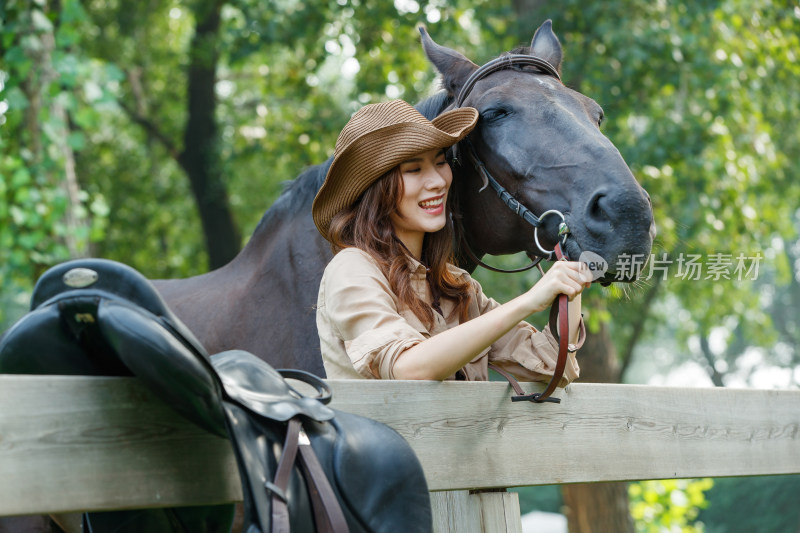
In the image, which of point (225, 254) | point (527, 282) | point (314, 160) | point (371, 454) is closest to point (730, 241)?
point (527, 282)

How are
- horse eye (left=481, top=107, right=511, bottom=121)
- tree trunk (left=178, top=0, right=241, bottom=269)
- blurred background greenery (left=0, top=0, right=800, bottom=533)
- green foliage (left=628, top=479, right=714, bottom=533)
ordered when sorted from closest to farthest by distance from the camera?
horse eye (left=481, top=107, right=511, bottom=121) < blurred background greenery (left=0, top=0, right=800, bottom=533) < green foliage (left=628, top=479, right=714, bottom=533) < tree trunk (left=178, top=0, right=241, bottom=269)

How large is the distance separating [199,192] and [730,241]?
605 centimetres

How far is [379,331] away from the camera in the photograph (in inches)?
80.9

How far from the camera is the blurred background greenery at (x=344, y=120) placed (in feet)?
19.2

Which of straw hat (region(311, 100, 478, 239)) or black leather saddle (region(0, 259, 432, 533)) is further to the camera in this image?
straw hat (region(311, 100, 478, 239))

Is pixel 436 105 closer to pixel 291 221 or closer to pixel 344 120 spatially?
pixel 291 221

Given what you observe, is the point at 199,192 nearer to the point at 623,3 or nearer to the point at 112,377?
the point at 623,3

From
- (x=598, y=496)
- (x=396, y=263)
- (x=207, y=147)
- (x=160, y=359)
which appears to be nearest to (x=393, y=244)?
(x=396, y=263)

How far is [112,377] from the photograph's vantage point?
1.45m

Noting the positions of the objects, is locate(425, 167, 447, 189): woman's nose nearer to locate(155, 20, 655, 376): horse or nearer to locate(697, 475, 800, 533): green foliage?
locate(155, 20, 655, 376): horse

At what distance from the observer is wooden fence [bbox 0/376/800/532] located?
1.37 meters

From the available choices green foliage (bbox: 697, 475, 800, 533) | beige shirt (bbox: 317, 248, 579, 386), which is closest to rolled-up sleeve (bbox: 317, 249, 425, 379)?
beige shirt (bbox: 317, 248, 579, 386)

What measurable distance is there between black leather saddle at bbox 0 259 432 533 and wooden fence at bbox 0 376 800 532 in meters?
0.09

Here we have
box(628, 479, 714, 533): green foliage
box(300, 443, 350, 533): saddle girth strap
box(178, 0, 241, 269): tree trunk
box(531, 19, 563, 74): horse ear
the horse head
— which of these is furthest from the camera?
box(178, 0, 241, 269): tree trunk
